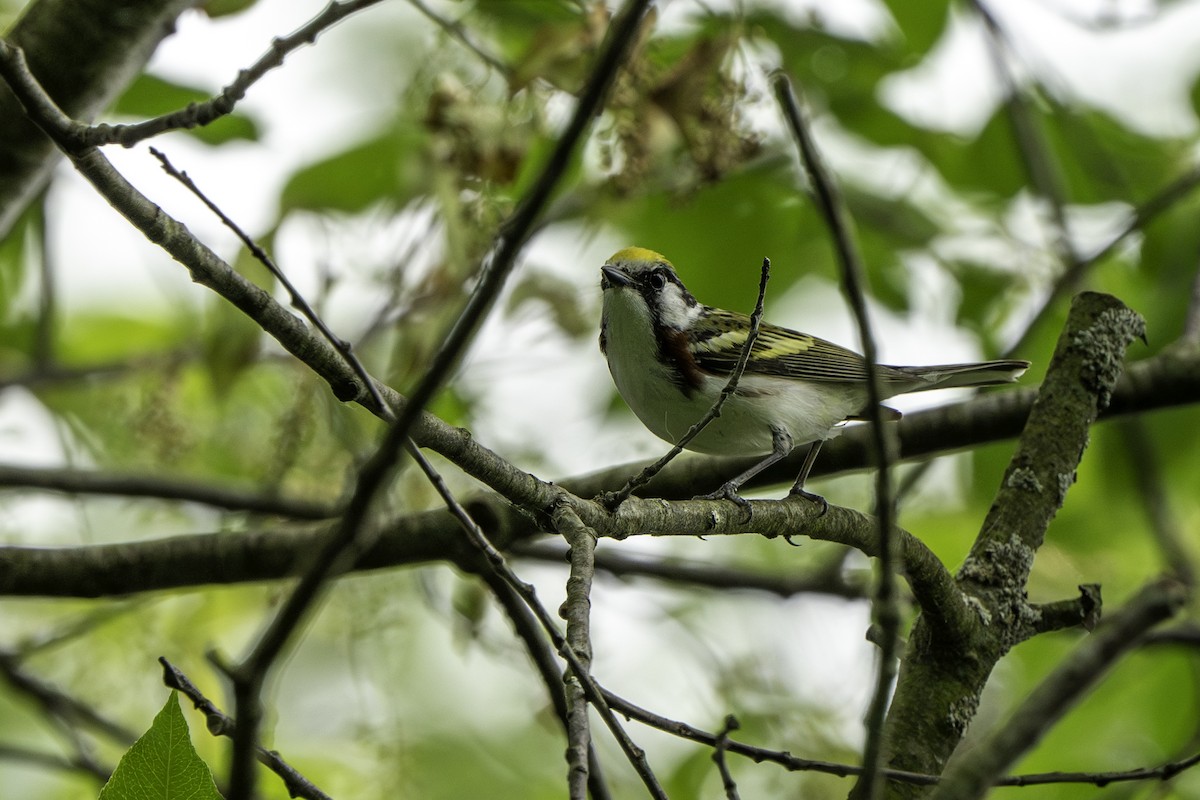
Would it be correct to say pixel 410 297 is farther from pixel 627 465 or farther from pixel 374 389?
pixel 374 389

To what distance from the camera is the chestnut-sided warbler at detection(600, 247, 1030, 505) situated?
4.43m

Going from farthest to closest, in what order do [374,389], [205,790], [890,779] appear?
[890,779] < [374,389] < [205,790]

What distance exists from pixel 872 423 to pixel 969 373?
3.30 m

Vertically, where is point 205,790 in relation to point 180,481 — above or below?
below

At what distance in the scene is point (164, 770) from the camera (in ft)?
6.77

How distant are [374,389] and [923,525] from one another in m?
4.80

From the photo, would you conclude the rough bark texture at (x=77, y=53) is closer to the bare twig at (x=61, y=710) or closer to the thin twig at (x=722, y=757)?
the bare twig at (x=61, y=710)

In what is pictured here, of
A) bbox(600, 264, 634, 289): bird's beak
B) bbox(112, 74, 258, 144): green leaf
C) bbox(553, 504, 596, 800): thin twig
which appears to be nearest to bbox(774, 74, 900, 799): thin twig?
bbox(553, 504, 596, 800): thin twig

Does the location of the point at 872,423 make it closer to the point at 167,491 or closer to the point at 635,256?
the point at 635,256

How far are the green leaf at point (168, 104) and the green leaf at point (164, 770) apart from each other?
9.79ft

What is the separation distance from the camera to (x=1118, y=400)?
15.0 feet


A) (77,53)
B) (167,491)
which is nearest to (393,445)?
(77,53)

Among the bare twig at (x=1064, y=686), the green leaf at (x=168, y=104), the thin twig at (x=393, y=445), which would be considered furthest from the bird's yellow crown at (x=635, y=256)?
the bare twig at (x=1064, y=686)

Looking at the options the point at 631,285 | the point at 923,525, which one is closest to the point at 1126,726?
the point at 923,525
